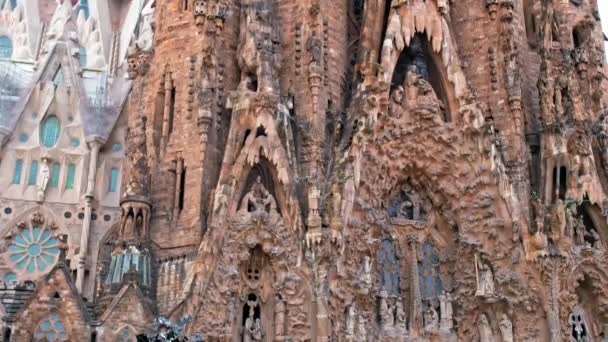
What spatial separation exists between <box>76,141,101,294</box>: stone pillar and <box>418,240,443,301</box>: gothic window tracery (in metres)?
8.99

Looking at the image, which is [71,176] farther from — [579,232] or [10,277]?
[579,232]

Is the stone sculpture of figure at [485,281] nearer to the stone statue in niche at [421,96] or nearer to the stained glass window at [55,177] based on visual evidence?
the stone statue in niche at [421,96]

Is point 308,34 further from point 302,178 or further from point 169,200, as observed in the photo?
point 169,200


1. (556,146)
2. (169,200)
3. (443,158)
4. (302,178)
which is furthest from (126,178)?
(556,146)

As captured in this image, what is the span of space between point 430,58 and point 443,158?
261cm

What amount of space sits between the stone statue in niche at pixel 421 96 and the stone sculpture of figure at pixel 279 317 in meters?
5.49

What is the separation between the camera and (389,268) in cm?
1806

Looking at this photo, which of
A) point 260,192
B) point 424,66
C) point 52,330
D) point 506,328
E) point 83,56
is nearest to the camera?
point 52,330

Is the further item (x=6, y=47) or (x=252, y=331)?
(x=6, y=47)

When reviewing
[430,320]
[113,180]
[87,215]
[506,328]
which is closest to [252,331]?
[430,320]

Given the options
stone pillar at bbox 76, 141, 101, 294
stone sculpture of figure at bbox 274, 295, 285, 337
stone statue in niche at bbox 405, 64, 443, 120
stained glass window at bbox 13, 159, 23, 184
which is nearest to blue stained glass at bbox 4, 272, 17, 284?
stone pillar at bbox 76, 141, 101, 294

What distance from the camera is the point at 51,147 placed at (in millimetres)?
23453

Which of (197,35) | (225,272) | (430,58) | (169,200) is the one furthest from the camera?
(430,58)

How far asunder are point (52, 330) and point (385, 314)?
6827 mm
